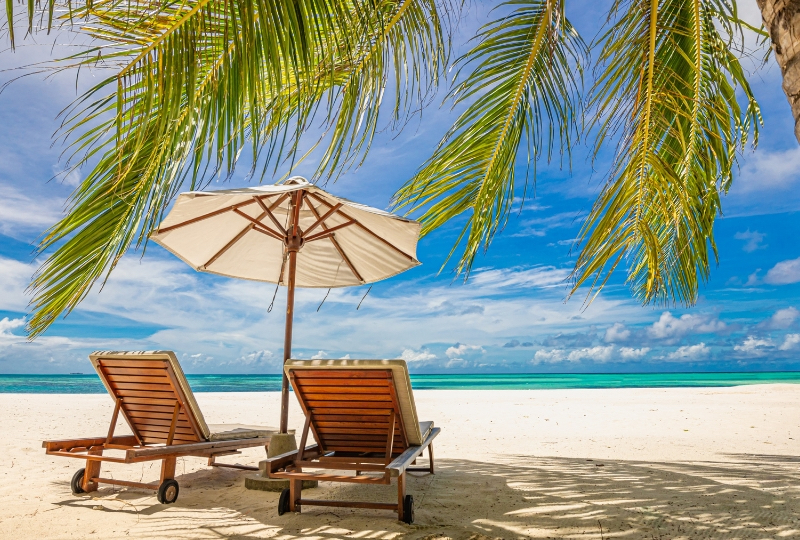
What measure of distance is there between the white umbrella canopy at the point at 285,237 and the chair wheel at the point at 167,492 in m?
1.63

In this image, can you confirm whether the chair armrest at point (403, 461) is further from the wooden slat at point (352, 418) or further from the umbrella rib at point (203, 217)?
the umbrella rib at point (203, 217)

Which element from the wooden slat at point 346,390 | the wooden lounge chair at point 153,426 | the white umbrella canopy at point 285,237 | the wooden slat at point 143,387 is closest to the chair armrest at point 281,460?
the wooden slat at point 346,390

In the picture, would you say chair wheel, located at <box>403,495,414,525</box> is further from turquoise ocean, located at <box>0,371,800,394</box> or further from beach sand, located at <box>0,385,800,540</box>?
turquoise ocean, located at <box>0,371,800,394</box>

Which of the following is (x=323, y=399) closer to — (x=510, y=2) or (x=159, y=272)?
(x=510, y=2)

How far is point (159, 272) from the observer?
198ft

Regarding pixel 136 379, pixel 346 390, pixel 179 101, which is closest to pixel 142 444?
pixel 136 379

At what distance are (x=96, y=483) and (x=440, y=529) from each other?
2.28 meters

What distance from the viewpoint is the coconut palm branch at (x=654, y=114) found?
2895mm

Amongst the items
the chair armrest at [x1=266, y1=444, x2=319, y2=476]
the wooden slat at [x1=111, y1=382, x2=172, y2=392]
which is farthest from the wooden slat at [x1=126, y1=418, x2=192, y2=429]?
the chair armrest at [x1=266, y1=444, x2=319, y2=476]

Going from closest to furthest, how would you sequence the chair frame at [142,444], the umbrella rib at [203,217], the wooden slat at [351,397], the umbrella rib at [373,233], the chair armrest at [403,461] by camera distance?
1. the chair armrest at [403,461]
2. the wooden slat at [351,397]
3. the chair frame at [142,444]
4. the umbrella rib at [203,217]
5. the umbrella rib at [373,233]

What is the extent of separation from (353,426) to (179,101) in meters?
2.02

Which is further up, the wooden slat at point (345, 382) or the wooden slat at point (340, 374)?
the wooden slat at point (340, 374)

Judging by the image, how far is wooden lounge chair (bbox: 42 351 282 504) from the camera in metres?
3.11

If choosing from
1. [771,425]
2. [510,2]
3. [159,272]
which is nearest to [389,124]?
[510,2]
